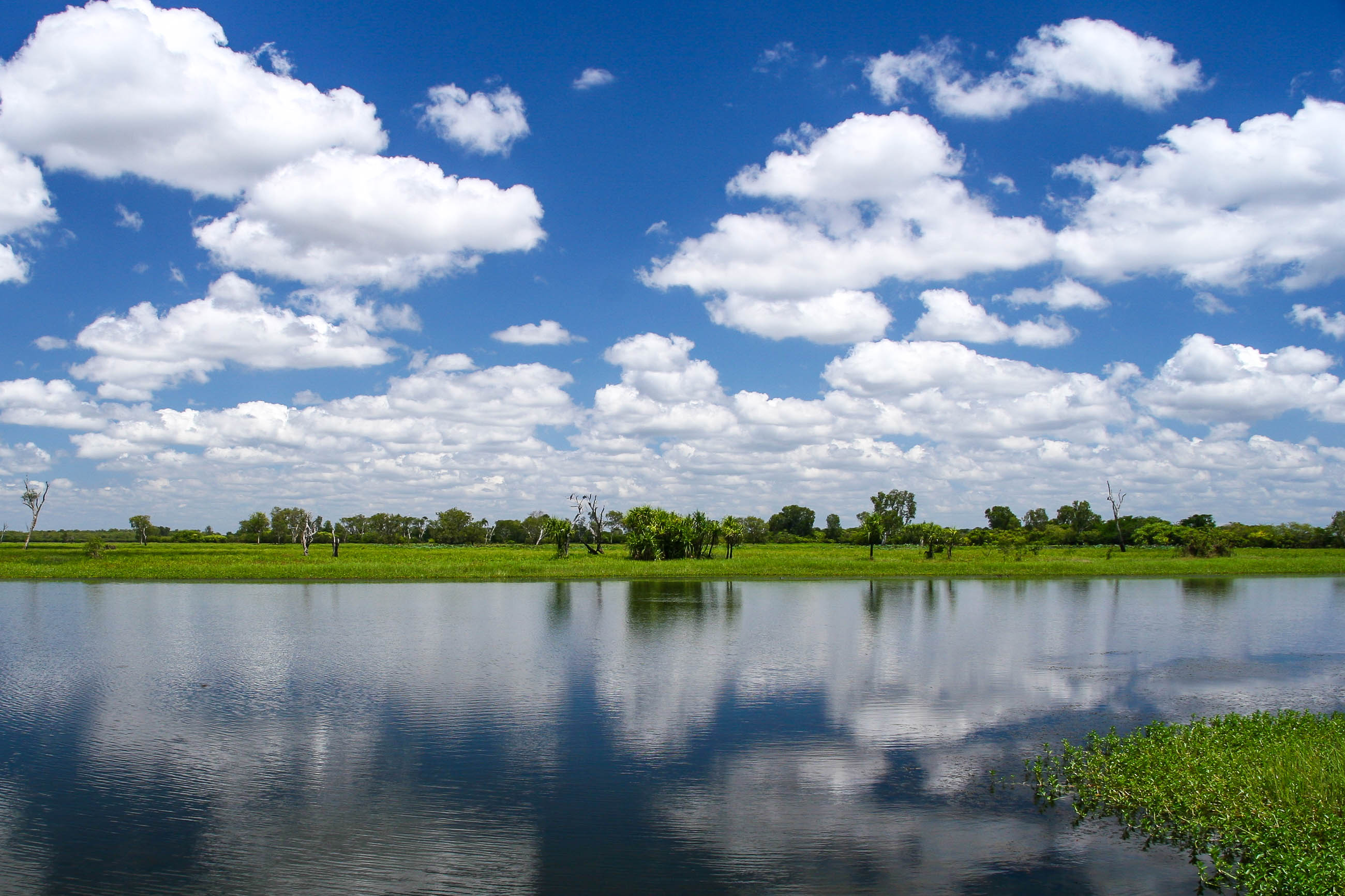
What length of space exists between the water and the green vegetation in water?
79 centimetres

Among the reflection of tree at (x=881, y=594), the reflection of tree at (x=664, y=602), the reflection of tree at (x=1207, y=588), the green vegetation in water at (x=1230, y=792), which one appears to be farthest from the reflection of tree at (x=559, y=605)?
the reflection of tree at (x=1207, y=588)

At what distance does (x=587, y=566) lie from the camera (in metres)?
80.4

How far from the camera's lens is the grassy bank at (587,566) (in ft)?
233

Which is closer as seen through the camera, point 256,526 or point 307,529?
point 307,529

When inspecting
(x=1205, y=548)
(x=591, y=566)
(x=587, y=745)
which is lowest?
(x=591, y=566)

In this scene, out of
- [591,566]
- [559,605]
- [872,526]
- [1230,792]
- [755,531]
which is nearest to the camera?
[1230,792]

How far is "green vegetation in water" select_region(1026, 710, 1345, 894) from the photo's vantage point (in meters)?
11.2

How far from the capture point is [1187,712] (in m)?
21.3

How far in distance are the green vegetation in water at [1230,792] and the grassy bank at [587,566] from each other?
56945 millimetres

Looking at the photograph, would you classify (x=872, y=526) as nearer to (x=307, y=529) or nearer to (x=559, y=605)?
(x=559, y=605)

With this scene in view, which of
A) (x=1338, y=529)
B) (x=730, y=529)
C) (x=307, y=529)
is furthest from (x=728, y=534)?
(x=1338, y=529)

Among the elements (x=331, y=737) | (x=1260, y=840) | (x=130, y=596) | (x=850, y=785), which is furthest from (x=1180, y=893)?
(x=130, y=596)

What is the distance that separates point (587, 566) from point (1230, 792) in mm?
69387

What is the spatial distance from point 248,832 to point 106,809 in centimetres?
343
